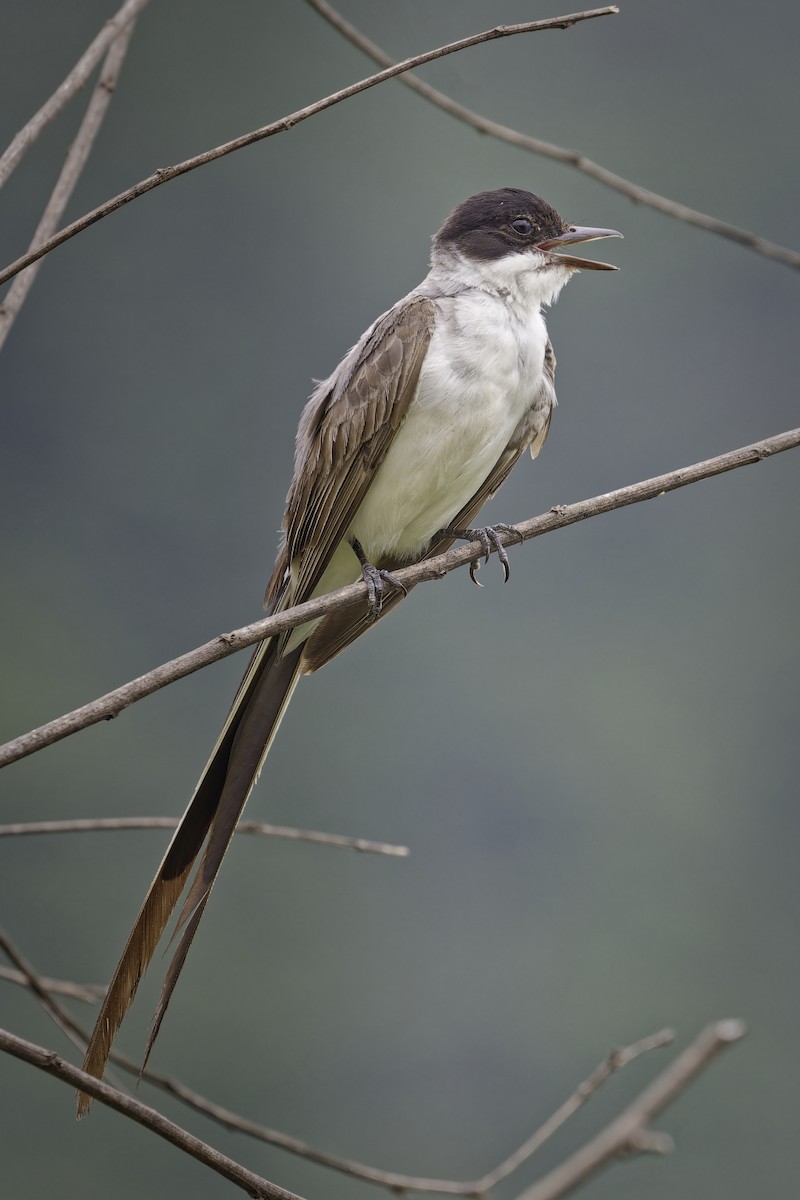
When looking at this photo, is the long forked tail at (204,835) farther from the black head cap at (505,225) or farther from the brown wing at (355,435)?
the black head cap at (505,225)

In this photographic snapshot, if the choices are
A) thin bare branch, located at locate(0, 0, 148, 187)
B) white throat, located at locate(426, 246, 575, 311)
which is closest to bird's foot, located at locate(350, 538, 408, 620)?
white throat, located at locate(426, 246, 575, 311)

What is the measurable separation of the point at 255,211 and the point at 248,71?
585mm

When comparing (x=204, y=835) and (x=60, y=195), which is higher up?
(x=60, y=195)

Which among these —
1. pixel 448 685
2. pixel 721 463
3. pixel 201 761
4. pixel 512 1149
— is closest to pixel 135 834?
pixel 201 761

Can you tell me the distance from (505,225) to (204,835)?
0.93m

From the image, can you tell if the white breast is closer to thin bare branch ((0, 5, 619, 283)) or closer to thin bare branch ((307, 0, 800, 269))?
thin bare branch ((307, 0, 800, 269))

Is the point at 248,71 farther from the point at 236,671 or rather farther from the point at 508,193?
the point at 508,193

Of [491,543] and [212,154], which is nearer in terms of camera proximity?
[212,154]

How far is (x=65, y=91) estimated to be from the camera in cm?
112

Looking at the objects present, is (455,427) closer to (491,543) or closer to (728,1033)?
(491,543)

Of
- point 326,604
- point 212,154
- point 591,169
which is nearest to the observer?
point 212,154

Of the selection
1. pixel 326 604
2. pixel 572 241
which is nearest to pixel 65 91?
pixel 326 604

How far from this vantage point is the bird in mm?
1523

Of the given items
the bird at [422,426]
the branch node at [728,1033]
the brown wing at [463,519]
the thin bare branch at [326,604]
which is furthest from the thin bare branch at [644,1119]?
the brown wing at [463,519]
